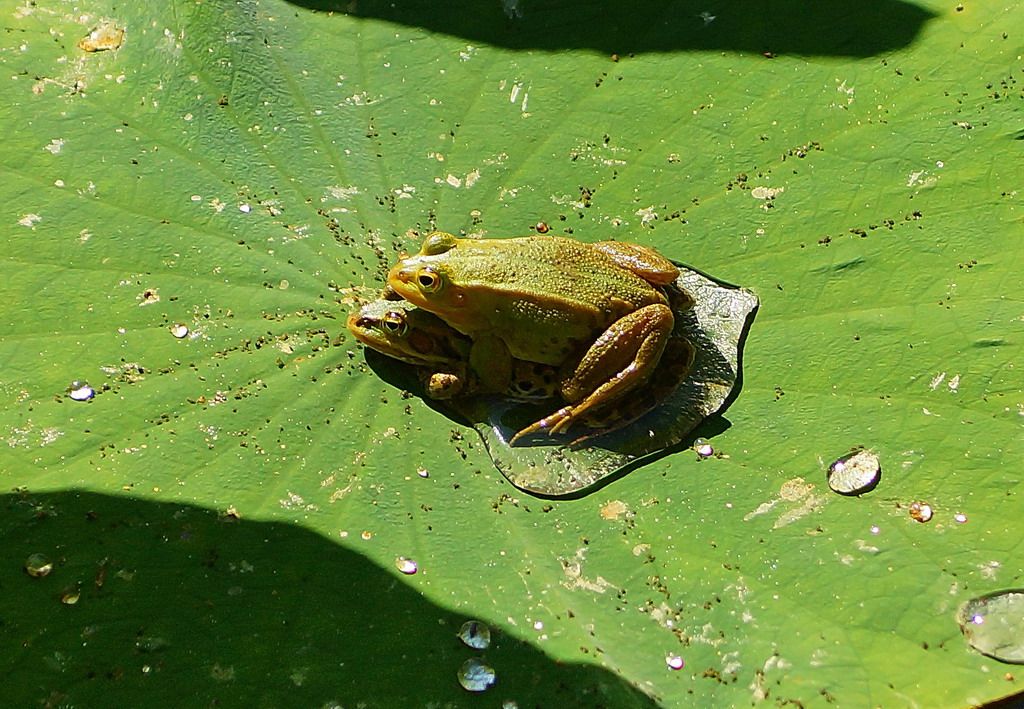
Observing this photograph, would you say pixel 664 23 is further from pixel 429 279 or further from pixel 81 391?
pixel 81 391

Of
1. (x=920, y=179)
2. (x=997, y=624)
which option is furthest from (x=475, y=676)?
(x=920, y=179)

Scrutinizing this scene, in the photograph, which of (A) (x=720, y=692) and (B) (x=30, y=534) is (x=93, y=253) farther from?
(A) (x=720, y=692)

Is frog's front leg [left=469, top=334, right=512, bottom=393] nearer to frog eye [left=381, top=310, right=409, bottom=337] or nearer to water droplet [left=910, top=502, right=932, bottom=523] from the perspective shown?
frog eye [left=381, top=310, right=409, bottom=337]

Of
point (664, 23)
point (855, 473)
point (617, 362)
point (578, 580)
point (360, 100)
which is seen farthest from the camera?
point (664, 23)

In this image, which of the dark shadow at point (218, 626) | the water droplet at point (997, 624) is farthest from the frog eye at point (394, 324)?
the water droplet at point (997, 624)

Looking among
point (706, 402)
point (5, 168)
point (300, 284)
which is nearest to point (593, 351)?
point (706, 402)

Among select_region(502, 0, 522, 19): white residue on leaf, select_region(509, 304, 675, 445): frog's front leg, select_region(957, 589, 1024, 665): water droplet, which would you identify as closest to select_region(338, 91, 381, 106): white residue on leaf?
select_region(502, 0, 522, 19): white residue on leaf
